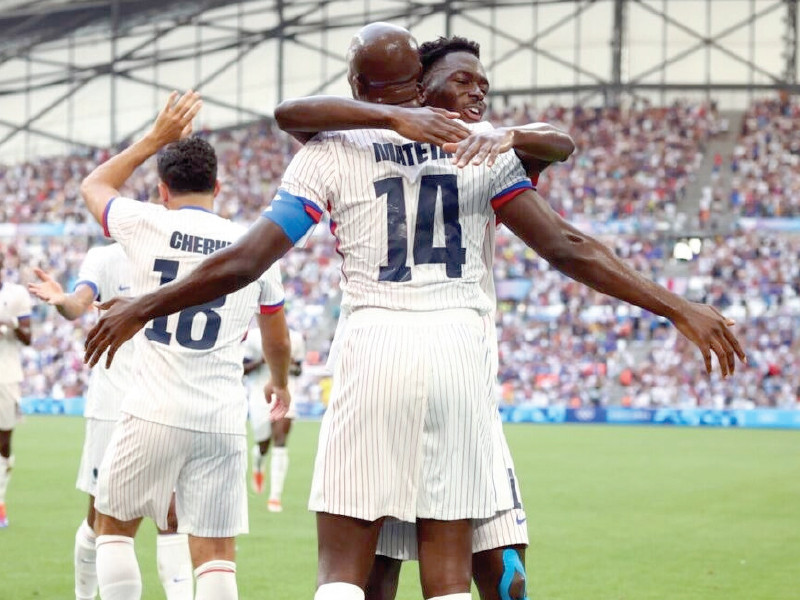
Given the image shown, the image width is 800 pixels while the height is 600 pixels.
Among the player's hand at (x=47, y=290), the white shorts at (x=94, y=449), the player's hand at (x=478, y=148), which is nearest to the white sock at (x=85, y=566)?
the white shorts at (x=94, y=449)

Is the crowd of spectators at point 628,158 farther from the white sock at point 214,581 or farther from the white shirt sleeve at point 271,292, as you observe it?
the white sock at point 214,581

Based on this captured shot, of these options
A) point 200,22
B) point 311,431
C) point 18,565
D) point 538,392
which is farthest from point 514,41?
point 18,565

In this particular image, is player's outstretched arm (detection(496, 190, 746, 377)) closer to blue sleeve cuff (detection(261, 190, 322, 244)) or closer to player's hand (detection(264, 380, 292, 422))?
blue sleeve cuff (detection(261, 190, 322, 244))

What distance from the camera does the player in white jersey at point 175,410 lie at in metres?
5.21

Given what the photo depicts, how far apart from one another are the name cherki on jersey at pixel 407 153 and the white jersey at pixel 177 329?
5.07 feet

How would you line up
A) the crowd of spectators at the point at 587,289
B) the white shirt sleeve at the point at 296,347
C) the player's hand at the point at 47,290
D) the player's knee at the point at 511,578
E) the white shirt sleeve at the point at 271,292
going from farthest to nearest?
the crowd of spectators at the point at 587,289 → the white shirt sleeve at the point at 296,347 → the player's hand at the point at 47,290 → the white shirt sleeve at the point at 271,292 → the player's knee at the point at 511,578

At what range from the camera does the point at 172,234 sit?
523 centimetres

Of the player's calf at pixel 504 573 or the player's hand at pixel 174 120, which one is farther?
the player's hand at pixel 174 120

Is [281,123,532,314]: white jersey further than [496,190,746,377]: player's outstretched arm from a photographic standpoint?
Yes

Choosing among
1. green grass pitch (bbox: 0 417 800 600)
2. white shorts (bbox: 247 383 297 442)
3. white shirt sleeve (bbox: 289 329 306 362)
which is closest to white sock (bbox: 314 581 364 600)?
green grass pitch (bbox: 0 417 800 600)

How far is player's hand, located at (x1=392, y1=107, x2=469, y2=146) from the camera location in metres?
3.61

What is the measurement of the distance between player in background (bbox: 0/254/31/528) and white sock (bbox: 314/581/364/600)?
8383mm

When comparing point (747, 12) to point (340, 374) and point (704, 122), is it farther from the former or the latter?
point (340, 374)

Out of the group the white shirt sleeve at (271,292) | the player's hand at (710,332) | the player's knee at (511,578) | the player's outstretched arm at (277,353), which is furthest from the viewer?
the player's outstretched arm at (277,353)
